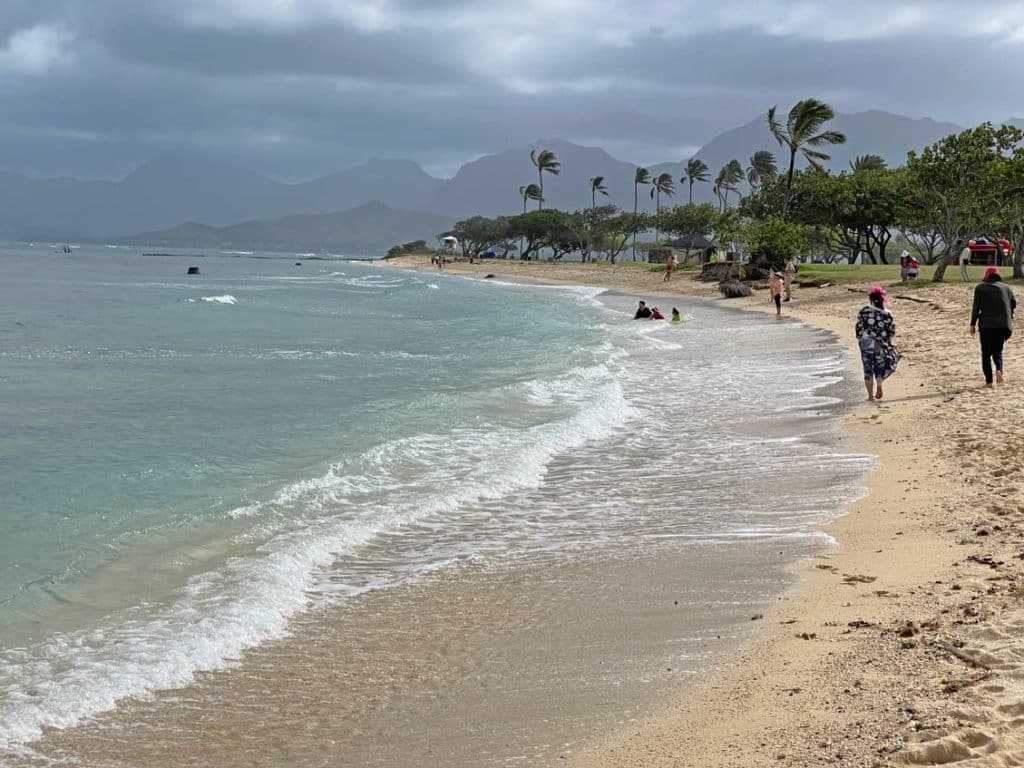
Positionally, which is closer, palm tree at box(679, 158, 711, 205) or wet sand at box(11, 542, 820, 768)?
wet sand at box(11, 542, 820, 768)

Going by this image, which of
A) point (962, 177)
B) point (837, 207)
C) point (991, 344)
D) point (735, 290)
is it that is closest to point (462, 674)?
point (991, 344)

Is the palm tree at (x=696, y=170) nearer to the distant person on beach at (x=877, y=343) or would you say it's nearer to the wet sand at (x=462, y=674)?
the distant person on beach at (x=877, y=343)

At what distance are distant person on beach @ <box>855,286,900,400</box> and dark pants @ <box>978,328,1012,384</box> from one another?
119 cm

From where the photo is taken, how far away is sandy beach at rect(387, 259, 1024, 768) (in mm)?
3807

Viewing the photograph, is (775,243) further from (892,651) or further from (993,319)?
(892,651)

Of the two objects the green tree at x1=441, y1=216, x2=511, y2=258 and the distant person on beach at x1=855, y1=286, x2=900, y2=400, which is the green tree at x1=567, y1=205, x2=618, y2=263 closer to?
the green tree at x1=441, y1=216, x2=511, y2=258

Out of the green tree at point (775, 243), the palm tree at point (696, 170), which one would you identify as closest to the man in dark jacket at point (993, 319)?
the green tree at point (775, 243)

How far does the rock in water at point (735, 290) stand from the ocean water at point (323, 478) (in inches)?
907

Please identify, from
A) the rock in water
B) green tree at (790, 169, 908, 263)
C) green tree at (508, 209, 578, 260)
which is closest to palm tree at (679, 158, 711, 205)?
green tree at (508, 209, 578, 260)

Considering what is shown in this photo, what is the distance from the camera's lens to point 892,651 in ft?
15.6

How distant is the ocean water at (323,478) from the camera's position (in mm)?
6105

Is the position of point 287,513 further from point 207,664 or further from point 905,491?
point 905,491

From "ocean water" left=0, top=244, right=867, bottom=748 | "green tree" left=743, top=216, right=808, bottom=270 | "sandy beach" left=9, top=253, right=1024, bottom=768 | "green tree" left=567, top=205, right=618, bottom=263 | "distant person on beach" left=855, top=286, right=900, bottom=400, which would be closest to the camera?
"sandy beach" left=9, top=253, right=1024, bottom=768

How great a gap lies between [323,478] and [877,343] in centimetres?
823
